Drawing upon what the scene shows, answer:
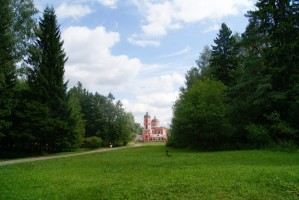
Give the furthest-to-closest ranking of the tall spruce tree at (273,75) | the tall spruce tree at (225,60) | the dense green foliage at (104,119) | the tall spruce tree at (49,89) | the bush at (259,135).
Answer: the dense green foliage at (104,119) → the tall spruce tree at (225,60) → the tall spruce tree at (49,89) → the bush at (259,135) → the tall spruce tree at (273,75)

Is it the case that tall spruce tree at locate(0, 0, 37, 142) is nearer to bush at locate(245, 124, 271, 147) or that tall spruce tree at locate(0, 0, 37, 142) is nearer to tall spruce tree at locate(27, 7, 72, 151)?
tall spruce tree at locate(27, 7, 72, 151)

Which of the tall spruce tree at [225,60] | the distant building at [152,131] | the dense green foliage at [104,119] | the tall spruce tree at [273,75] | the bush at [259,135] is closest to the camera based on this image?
the tall spruce tree at [273,75]

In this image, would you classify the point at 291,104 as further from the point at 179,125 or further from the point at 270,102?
the point at 179,125

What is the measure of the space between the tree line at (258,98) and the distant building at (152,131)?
90.1 metres

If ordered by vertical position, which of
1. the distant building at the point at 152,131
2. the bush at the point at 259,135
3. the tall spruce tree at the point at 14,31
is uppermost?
the tall spruce tree at the point at 14,31

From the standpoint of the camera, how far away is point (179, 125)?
102 feet

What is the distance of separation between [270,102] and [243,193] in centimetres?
1986

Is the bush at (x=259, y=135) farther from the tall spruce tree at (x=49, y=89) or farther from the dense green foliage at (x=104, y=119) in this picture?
the dense green foliage at (x=104, y=119)

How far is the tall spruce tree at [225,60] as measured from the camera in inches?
1409

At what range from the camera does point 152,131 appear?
12900 cm

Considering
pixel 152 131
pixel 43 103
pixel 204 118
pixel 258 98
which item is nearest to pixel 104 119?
pixel 43 103

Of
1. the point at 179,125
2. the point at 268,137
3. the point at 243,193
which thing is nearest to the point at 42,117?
the point at 179,125

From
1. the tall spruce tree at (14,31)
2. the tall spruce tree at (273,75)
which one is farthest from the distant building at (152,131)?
the tall spruce tree at (14,31)

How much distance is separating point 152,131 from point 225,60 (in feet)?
314
